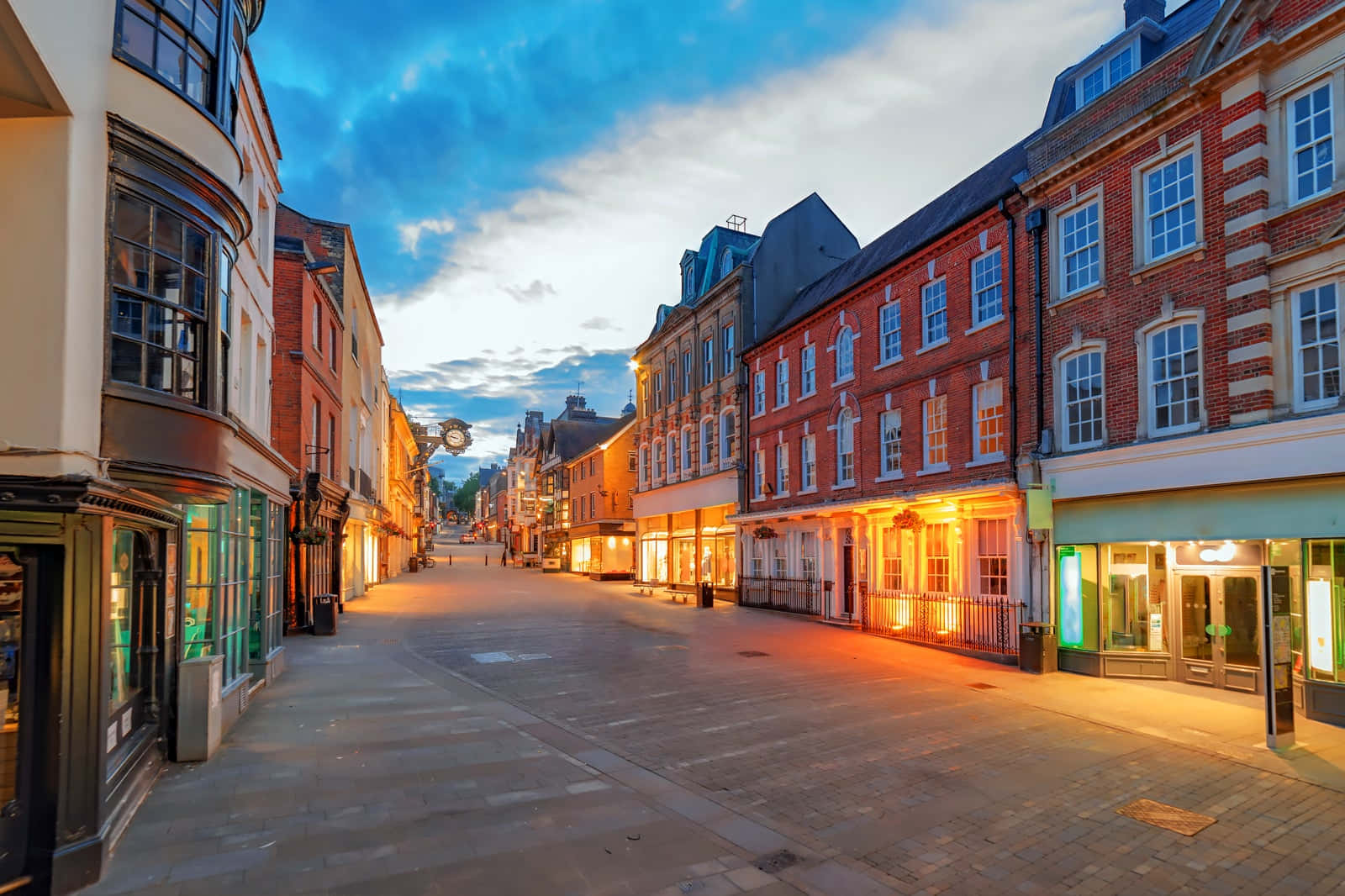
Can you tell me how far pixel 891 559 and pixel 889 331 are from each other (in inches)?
254

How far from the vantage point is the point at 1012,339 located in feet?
55.3

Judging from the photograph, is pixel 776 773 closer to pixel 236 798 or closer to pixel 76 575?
pixel 236 798

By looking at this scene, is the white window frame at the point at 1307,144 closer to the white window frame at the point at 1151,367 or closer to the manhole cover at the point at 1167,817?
the white window frame at the point at 1151,367

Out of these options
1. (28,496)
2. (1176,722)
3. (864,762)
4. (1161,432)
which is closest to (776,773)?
(864,762)

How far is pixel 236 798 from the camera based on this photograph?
Answer: 7.42m

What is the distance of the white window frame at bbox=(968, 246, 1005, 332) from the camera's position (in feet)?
57.6

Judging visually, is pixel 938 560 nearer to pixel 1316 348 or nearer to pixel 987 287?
pixel 987 287

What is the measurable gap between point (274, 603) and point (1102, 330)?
16603 mm

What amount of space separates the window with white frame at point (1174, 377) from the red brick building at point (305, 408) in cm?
1854

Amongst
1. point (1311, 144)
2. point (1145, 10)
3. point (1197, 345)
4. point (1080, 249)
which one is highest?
point (1145, 10)

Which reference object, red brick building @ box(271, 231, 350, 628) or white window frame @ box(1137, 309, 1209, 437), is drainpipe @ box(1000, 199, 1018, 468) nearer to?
white window frame @ box(1137, 309, 1209, 437)

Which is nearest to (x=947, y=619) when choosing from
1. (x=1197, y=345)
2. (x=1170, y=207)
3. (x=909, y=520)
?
(x=909, y=520)

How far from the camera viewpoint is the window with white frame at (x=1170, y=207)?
43.4 feet

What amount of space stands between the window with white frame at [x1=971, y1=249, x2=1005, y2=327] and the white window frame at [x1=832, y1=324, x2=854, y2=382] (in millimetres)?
5233
